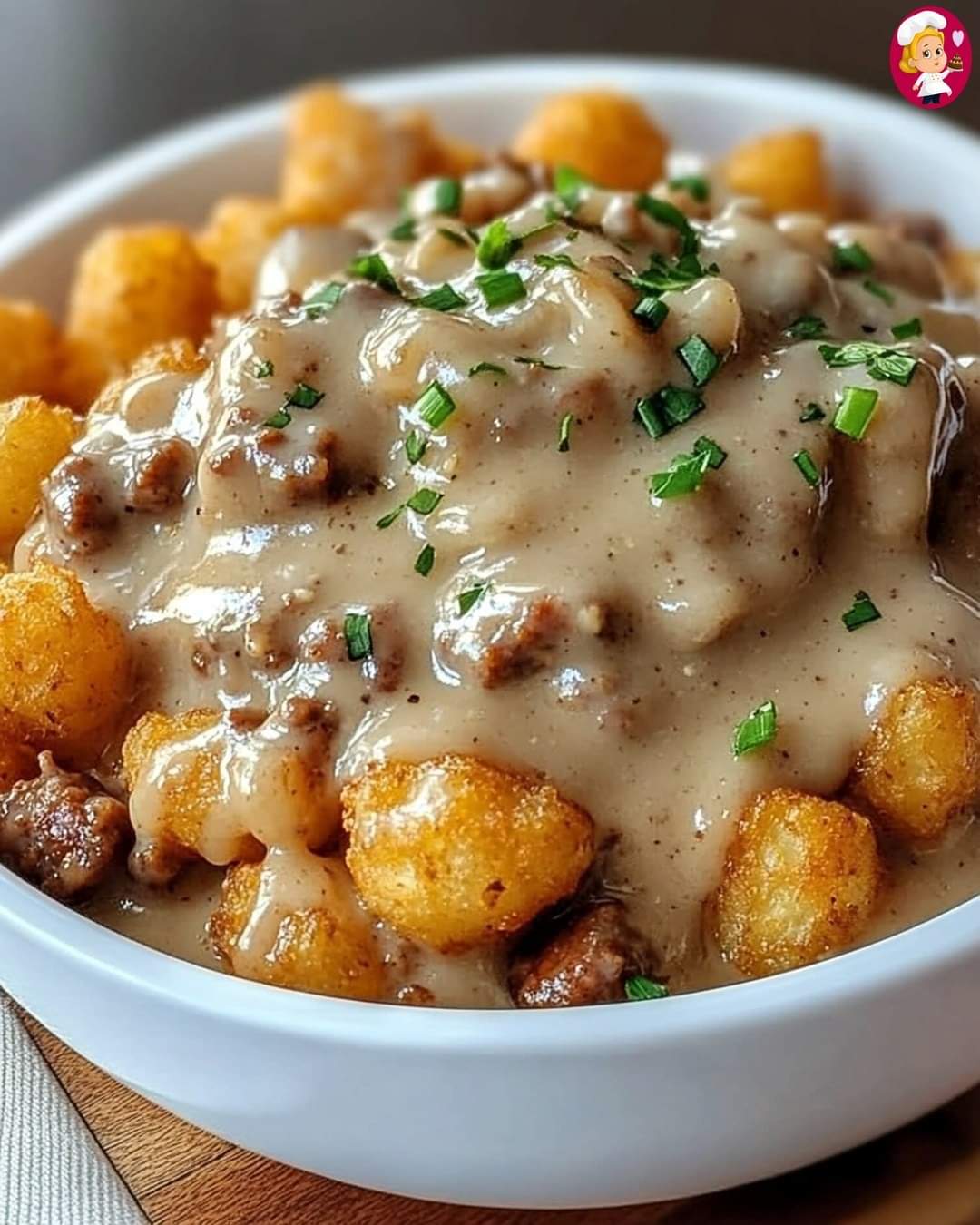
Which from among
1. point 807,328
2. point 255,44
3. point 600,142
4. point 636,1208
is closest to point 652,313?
point 807,328

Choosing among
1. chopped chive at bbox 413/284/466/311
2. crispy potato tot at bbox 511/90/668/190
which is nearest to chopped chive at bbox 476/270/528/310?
chopped chive at bbox 413/284/466/311

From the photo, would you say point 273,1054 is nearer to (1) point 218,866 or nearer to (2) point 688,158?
(1) point 218,866

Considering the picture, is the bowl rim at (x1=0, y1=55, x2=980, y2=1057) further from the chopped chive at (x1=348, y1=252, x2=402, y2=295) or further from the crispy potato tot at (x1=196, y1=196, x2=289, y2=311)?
the crispy potato tot at (x1=196, y1=196, x2=289, y2=311)

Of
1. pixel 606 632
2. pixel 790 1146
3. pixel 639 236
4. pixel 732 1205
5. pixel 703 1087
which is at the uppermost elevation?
pixel 639 236

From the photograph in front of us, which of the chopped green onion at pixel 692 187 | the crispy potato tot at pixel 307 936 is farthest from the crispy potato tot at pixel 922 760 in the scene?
the chopped green onion at pixel 692 187

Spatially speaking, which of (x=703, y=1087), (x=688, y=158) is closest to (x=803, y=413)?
(x=703, y=1087)

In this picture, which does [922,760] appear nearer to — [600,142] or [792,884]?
[792,884]

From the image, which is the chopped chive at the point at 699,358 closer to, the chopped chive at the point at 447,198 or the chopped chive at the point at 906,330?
the chopped chive at the point at 906,330
